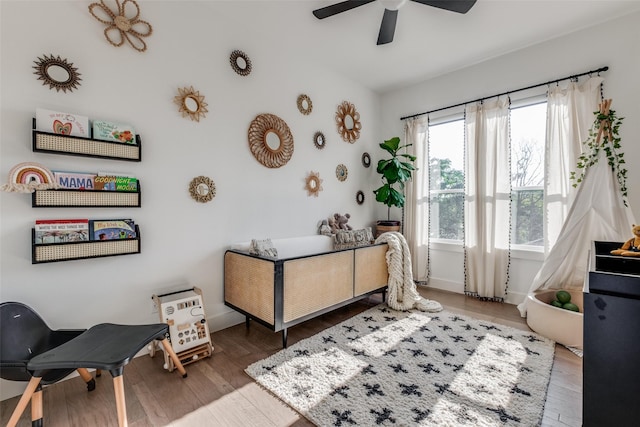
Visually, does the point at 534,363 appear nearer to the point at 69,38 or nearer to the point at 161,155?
the point at 161,155

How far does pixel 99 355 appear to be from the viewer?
1.32 meters

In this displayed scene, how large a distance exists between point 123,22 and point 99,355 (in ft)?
7.34

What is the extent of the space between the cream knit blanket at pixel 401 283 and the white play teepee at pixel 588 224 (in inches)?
43.1

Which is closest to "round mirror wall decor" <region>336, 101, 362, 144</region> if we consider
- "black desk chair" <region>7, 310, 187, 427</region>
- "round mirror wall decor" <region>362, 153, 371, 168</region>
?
"round mirror wall decor" <region>362, 153, 371, 168</region>

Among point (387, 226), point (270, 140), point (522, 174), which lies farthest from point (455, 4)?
point (387, 226)

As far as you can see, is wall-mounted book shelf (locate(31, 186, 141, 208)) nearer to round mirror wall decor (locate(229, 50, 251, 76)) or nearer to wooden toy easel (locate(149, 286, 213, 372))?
wooden toy easel (locate(149, 286, 213, 372))

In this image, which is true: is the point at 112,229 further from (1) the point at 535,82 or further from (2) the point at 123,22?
(1) the point at 535,82

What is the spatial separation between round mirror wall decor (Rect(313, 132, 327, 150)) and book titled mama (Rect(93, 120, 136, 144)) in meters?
1.99

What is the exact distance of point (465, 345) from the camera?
2.23 m

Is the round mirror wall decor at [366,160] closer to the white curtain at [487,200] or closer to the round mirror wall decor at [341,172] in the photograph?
the round mirror wall decor at [341,172]

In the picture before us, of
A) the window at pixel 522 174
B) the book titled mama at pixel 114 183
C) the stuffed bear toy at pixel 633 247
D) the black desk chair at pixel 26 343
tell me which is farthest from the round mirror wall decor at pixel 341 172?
the black desk chair at pixel 26 343

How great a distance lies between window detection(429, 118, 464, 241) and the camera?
3711mm

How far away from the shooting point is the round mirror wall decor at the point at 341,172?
12.5 feet

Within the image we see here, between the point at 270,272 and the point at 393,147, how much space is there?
8.57ft
